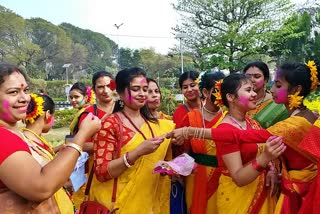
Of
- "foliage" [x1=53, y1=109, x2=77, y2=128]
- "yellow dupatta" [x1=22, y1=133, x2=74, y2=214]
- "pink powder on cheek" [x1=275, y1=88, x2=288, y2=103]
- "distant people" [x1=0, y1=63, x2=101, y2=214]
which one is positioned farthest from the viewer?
"foliage" [x1=53, y1=109, x2=77, y2=128]

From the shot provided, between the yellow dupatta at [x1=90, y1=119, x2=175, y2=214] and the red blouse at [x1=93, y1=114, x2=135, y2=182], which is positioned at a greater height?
the red blouse at [x1=93, y1=114, x2=135, y2=182]

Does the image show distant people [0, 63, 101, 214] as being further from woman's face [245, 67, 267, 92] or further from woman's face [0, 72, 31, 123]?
woman's face [245, 67, 267, 92]

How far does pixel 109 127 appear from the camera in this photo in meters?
2.73

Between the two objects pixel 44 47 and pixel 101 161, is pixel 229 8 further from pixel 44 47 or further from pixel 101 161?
pixel 44 47

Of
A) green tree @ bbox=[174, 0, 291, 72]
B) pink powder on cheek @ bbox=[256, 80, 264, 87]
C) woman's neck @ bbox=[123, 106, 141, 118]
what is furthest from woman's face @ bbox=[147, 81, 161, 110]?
green tree @ bbox=[174, 0, 291, 72]

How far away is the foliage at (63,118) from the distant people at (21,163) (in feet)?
55.5

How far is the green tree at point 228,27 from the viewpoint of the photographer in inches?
1152

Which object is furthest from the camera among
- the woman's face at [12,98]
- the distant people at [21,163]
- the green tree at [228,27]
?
the green tree at [228,27]

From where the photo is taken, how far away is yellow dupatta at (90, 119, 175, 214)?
8.91 feet

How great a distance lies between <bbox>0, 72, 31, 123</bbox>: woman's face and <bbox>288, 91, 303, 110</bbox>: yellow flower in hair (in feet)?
5.39

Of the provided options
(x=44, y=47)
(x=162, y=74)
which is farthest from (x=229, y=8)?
(x=44, y=47)

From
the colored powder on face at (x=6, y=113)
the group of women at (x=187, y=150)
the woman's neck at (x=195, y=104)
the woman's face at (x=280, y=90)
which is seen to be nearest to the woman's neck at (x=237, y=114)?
the group of women at (x=187, y=150)

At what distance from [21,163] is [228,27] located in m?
29.3

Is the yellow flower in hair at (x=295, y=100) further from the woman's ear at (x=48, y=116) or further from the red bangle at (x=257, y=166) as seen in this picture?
the woman's ear at (x=48, y=116)
